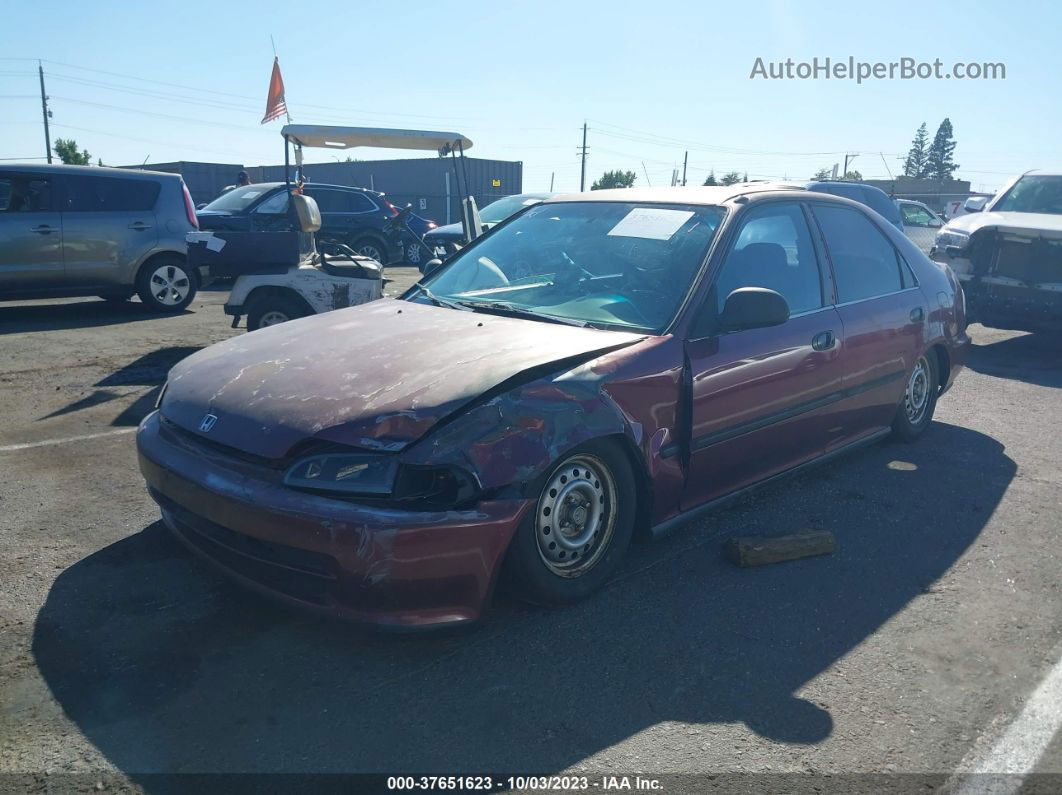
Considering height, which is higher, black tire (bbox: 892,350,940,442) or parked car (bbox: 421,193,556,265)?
parked car (bbox: 421,193,556,265)

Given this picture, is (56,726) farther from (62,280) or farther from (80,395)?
(62,280)

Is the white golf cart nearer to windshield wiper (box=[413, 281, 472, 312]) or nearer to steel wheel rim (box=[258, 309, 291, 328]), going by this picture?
steel wheel rim (box=[258, 309, 291, 328])

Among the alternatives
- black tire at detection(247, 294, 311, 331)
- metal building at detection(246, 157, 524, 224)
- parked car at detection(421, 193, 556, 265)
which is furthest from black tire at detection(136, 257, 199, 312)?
metal building at detection(246, 157, 524, 224)

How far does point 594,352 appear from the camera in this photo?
326 centimetres

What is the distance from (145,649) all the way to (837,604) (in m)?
2.59

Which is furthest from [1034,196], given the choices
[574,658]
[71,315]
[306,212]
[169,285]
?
[71,315]

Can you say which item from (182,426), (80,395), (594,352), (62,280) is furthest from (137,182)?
(594,352)

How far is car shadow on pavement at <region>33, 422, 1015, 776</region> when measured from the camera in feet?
7.99

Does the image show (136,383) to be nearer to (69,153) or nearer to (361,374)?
(361,374)

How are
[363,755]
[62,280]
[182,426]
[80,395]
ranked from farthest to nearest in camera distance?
[62,280]
[80,395]
[182,426]
[363,755]

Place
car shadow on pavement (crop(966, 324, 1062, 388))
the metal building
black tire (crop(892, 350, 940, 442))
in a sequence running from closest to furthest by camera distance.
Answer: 1. black tire (crop(892, 350, 940, 442))
2. car shadow on pavement (crop(966, 324, 1062, 388))
3. the metal building

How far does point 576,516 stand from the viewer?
124 inches

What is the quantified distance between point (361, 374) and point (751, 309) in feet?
5.38

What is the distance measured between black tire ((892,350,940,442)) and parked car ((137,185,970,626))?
0.36 meters
